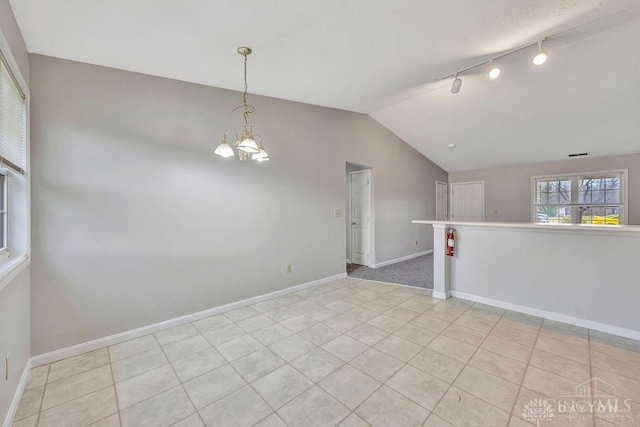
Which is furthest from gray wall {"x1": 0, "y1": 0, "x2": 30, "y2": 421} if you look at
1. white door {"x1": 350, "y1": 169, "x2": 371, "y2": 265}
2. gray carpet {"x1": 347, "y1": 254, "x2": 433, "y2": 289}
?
white door {"x1": 350, "y1": 169, "x2": 371, "y2": 265}

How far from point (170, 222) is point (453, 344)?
10.2ft

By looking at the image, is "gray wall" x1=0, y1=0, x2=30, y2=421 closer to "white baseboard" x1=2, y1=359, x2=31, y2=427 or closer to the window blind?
"white baseboard" x1=2, y1=359, x2=31, y2=427

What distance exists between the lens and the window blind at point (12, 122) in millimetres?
1658

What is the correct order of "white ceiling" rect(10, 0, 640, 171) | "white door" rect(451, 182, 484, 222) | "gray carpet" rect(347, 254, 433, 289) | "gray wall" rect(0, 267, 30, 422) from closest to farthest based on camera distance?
1. "gray wall" rect(0, 267, 30, 422)
2. "white ceiling" rect(10, 0, 640, 171)
3. "gray carpet" rect(347, 254, 433, 289)
4. "white door" rect(451, 182, 484, 222)

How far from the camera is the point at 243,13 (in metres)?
1.84

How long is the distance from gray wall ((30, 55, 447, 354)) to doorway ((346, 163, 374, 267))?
4.98 ft

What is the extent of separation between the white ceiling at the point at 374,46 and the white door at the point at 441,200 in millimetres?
3215

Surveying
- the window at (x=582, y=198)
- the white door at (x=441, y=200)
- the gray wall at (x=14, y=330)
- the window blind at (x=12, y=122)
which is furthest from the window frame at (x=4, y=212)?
the window at (x=582, y=198)

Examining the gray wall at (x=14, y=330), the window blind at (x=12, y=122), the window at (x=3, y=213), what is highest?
the window blind at (x=12, y=122)

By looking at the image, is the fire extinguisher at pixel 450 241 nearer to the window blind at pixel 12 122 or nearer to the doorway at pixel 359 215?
the doorway at pixel 359 215

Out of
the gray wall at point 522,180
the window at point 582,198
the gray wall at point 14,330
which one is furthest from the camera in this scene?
the window at point 582,198

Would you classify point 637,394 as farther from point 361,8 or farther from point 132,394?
point 132,394

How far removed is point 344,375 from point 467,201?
22.8ft

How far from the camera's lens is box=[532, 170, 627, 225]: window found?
206 inches
